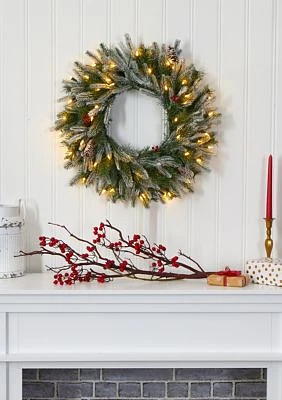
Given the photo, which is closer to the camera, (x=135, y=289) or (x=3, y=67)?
(x=135, y=289)

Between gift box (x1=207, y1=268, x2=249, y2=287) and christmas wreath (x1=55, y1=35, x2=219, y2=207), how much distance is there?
0.33 meters

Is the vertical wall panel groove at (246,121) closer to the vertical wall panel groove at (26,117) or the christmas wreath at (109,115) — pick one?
the christmas wreath at (109,115)

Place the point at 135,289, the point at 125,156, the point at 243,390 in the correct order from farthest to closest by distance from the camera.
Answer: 1. the point at 243,390
2. the point at 125,156
3. the point at 135,289

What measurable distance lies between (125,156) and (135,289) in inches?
17.8

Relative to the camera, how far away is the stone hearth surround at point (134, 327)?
193 centimetres

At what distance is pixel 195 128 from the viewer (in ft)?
7.02

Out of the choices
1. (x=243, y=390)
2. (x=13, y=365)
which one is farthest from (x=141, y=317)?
(x=243, y=390)

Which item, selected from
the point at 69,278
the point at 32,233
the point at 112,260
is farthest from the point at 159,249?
the point at 32,233

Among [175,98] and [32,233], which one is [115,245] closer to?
[32,233]

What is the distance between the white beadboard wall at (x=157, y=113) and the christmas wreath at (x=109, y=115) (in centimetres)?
6

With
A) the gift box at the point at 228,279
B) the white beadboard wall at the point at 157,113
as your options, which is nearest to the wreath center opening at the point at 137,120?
the white beadboard wall at the point at 157,113

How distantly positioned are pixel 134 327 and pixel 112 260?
0.31 metres

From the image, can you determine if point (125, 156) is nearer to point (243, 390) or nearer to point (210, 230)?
point (210, 230)

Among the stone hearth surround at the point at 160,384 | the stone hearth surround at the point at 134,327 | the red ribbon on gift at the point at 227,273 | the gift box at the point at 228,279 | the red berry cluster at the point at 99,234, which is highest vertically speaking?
the red berry cluster at the point at 99,234
